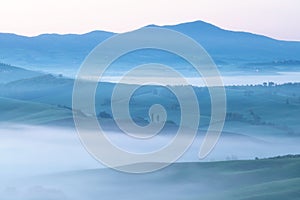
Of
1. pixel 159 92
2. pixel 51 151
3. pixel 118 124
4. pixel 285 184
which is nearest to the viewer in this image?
pixel 285 184

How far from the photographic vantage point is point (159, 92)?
198250mm

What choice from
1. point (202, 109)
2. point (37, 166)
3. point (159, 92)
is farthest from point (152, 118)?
point (37, 166)

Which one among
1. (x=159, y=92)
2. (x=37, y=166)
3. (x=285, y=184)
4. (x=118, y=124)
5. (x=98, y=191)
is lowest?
(x=285, y=184)

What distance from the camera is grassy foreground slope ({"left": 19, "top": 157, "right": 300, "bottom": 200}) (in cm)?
4128

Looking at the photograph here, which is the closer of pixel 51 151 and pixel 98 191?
pixel 98 191

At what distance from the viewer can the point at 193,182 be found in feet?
160

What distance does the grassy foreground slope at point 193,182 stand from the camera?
41281 mm

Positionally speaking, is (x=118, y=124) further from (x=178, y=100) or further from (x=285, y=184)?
(x=285, y=184)

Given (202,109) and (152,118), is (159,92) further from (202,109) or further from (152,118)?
(152,118)

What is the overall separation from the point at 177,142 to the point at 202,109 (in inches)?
2601

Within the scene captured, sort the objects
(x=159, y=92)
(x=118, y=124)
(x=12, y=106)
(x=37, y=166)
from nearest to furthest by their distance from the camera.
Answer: (x=37, y=166) → (x=118, y=124) → (x=12, y=106) → (x=159, y=92)

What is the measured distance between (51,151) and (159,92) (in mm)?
106112

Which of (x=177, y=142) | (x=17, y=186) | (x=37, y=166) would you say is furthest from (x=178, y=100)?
(x=17, y=186)

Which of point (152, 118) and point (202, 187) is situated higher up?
point (152, 118)
